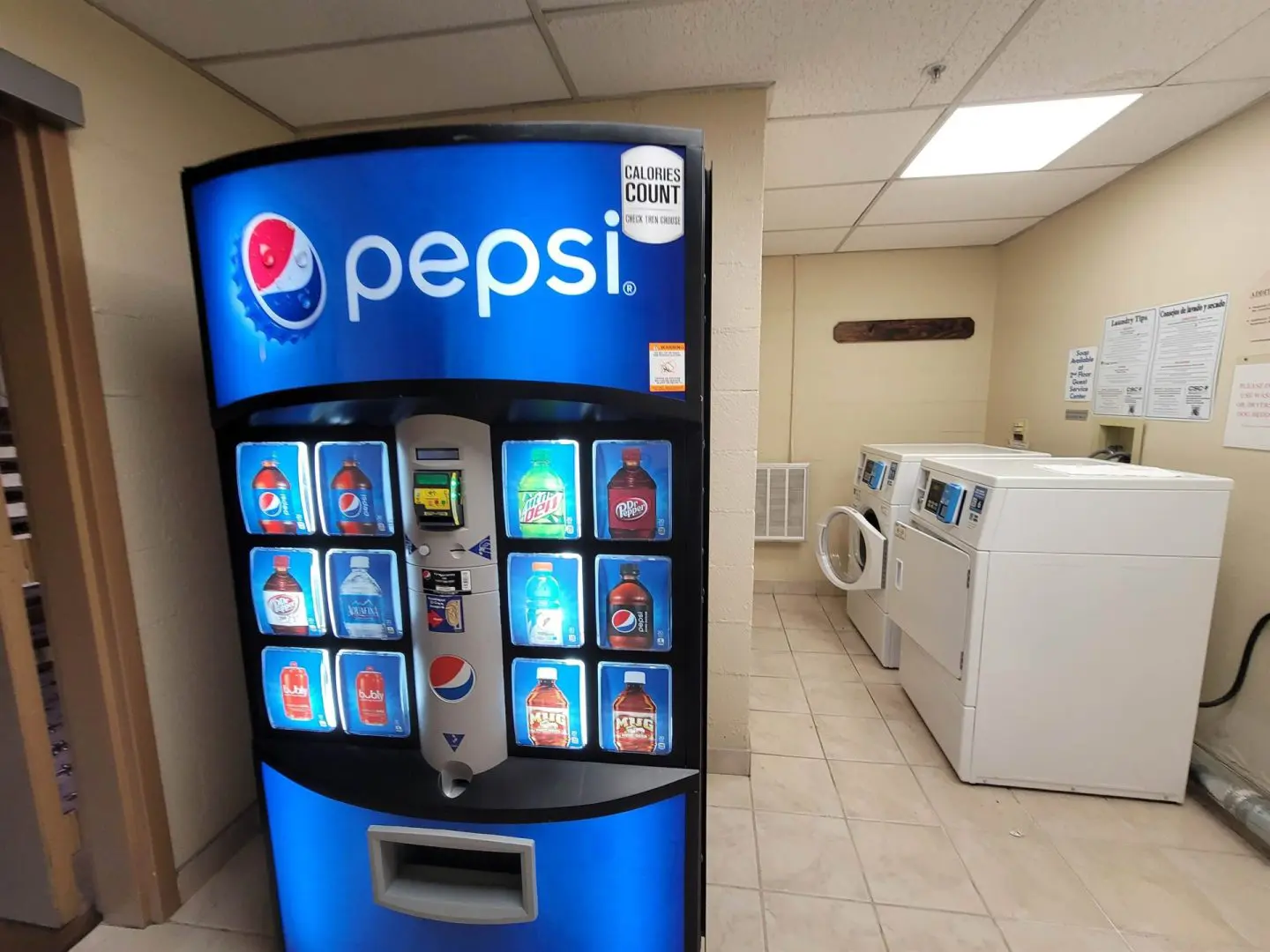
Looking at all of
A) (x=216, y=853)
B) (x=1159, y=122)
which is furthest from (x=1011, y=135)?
(x=216, y=853)

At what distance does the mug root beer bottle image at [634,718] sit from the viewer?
44.1 inches

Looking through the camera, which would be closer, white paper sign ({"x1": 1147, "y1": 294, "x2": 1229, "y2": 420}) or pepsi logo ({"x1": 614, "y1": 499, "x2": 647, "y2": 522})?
pepsi logo ({"x1": 614, "y1": 499, "x2": 647, "y2": 522})

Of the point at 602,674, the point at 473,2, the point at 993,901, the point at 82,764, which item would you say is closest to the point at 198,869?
the point at 82,764

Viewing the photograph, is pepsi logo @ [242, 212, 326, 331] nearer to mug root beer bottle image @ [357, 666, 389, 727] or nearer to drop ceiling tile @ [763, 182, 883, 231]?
mug root beer bottle image @ [357, 666, 389, 727]

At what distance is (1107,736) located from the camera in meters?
1.91

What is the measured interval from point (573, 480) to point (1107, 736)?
7.35 ft

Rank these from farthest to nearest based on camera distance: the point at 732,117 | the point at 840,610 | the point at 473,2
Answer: the point at 840,610, the point at 732,117, the point at 473,2

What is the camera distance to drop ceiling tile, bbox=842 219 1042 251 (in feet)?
10.2

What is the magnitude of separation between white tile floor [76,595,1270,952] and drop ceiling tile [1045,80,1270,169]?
2.51m

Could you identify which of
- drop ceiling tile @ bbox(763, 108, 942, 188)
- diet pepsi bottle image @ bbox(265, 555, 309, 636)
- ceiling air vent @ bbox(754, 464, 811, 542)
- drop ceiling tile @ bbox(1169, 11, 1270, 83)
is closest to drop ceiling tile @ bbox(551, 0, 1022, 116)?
drop ceiling tile @ bbox(763, 108, 942, 188)

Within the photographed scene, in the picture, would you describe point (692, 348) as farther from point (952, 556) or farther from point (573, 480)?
point (952, 556)

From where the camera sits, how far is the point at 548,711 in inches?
45.1

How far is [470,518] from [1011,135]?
2559 millimetres

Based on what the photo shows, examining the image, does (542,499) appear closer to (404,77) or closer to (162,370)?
(162,370)
